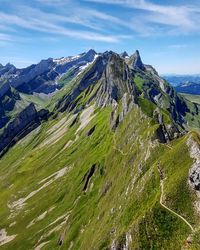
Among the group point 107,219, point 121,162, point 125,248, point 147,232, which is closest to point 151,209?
point 147,232

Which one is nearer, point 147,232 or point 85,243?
point 147,232

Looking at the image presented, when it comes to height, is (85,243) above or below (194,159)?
below

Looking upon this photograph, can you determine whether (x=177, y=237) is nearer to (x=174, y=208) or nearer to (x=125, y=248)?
(x=174, y=208)

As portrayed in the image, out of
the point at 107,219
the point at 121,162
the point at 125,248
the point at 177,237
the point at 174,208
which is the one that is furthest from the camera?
the point at 121,162

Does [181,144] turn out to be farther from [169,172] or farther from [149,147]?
[149,147]

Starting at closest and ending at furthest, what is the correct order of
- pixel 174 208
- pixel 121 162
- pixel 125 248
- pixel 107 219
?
pixel 174 208 < pixel 125 248 < pixel 107 219 < pixel 121 162

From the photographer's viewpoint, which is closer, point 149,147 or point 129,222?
point 129,222

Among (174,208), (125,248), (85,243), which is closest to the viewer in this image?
(174,208)

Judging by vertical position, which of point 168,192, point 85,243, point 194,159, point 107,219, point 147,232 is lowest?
point 85,243

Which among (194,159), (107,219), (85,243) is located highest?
(194,159)

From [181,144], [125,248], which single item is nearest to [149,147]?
[181,144]
